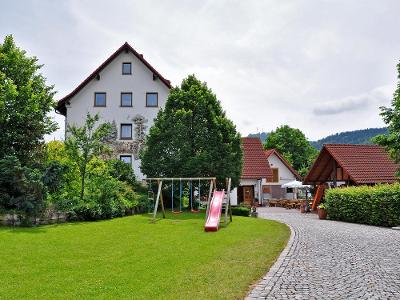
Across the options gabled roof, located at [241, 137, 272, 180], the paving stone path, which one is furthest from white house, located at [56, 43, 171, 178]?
the paving stone path

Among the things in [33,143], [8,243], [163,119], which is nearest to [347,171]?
[163,119]

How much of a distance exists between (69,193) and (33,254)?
12.1 metres

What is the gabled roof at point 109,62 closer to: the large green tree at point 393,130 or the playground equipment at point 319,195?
the playground equipment at point 319,195

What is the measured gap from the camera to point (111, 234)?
16047 millimetres

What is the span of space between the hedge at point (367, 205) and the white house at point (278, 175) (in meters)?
25.8

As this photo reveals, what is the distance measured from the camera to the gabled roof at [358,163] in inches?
1065

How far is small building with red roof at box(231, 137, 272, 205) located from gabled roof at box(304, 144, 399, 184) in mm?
8995

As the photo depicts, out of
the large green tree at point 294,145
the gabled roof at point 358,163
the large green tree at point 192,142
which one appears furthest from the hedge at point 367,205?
the large green tree at point 294,145

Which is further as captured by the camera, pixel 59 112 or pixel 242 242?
pixel 59 112

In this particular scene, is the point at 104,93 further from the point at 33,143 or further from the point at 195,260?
the point at 195,260

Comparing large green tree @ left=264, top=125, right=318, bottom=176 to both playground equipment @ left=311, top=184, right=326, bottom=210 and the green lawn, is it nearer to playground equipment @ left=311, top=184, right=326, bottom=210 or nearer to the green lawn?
playground equipment @ left=311, top=184, right=326, bottom=210

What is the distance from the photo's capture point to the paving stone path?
292 inches

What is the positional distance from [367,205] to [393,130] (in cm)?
531

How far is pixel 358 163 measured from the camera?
2805 cm
